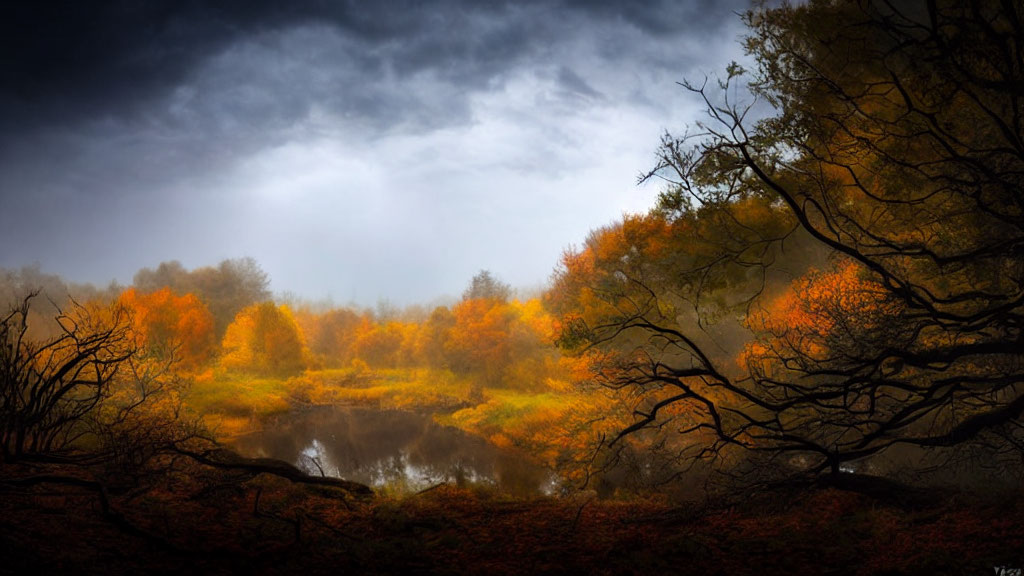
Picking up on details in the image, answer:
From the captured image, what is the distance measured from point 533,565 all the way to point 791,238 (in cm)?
1586

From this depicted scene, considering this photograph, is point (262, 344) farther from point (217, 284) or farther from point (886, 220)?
point (886, 220)

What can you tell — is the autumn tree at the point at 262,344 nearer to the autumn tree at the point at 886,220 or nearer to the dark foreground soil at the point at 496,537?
the dark foreground soil at the point at 496,537

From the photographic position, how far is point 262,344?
45.7 metres

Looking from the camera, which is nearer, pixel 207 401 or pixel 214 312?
pixel 207 401

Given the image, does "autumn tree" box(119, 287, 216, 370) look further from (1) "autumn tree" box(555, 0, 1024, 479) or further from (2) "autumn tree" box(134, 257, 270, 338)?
(1) "autumn tree" box(555, 0, 1024, 479)

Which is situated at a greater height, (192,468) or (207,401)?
(207,401)

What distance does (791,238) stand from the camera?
1895cm

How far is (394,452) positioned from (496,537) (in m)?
21.2

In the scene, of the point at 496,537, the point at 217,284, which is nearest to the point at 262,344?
A: the point at 217,284

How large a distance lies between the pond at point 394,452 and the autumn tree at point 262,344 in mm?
8557

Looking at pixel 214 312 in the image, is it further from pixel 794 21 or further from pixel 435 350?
pixel 794 21

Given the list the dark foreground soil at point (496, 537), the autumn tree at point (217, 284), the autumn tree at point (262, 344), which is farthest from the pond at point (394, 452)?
the autumn tree at point (217, 284)

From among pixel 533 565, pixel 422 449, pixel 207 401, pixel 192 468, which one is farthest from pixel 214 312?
pixel 533 565

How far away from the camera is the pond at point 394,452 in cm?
2203
